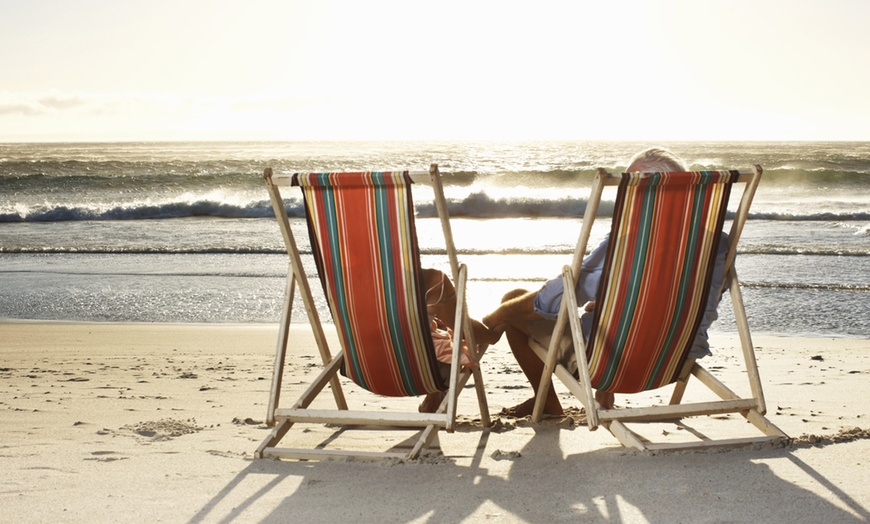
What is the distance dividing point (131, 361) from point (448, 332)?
2452 mm

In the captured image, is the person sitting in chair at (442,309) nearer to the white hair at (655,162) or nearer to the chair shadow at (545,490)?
the chair shadow at (545,490)

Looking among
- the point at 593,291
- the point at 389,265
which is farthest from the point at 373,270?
the point at 593,291

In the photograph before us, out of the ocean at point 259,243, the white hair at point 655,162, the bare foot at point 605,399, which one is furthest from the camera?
the ocean at point 259,243

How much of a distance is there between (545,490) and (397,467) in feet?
1.84

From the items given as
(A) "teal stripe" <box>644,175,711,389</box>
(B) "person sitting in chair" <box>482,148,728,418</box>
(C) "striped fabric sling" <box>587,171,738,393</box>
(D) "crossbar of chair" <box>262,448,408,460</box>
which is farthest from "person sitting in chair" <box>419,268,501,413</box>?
(A) "teal stripe" <box>644,175,711,389</box>

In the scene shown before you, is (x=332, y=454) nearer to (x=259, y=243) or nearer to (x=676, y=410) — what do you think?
(x=676, y=410)

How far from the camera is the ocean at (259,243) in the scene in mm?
7516

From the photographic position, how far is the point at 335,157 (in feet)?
126

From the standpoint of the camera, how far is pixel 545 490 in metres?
2.88

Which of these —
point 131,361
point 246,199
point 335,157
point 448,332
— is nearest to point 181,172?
point 246,199

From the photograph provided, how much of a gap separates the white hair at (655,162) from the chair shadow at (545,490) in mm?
1077

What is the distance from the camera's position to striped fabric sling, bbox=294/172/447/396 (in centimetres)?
310

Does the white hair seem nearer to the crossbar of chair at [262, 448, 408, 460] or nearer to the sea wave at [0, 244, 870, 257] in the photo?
the crossbar of chair at [262, 448, 408, 460]

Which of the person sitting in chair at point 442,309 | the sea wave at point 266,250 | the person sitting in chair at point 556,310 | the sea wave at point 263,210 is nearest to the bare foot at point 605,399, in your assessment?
the person sitting in chair at point 556,310
